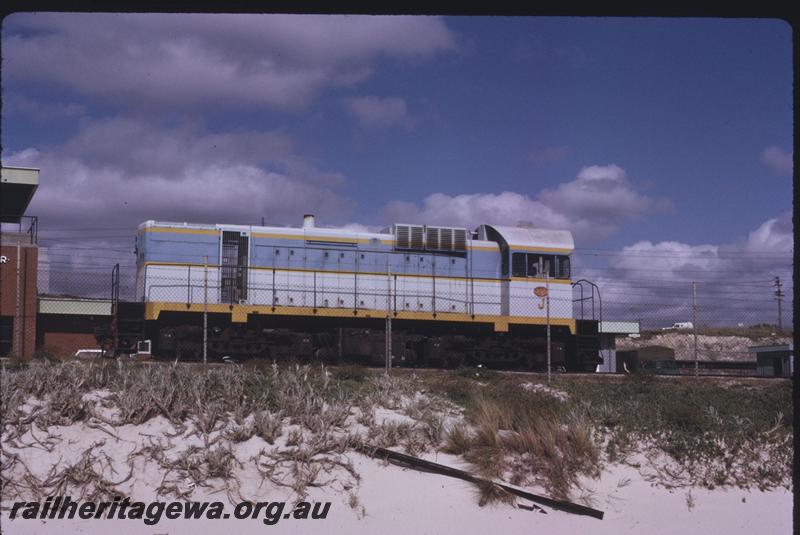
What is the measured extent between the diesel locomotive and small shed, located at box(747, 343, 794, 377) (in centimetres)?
1324

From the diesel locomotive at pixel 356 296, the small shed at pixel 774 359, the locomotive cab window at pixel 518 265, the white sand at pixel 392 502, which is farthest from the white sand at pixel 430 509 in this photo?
the small shed at pixel 774 359

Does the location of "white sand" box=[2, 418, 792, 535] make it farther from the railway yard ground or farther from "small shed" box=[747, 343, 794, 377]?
"small shed" box=[747, 343, 794, 377]

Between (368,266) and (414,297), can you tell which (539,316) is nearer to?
(414,297)

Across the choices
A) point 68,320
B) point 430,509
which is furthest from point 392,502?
point 68,320

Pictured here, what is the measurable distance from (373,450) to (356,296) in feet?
35.7

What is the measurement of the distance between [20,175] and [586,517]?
71.5 feet

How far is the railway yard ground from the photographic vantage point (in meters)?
8.38

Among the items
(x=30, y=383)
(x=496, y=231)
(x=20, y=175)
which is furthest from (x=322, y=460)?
(x=20, y=175)

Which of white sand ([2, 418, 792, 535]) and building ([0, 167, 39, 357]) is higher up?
building ([0, 167, 39, 357])

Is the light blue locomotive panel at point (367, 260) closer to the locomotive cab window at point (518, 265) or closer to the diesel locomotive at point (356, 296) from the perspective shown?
the diesel locomotive at point (356, 296)

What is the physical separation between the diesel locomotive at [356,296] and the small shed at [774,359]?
13.2m

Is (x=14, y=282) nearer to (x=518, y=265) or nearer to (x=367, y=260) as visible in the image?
(x=367, y=260)

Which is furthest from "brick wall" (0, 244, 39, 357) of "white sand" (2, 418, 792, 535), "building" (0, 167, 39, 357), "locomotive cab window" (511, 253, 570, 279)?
"white sand" (2, 418, 792, 535)

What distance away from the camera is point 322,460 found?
9.05 meters
